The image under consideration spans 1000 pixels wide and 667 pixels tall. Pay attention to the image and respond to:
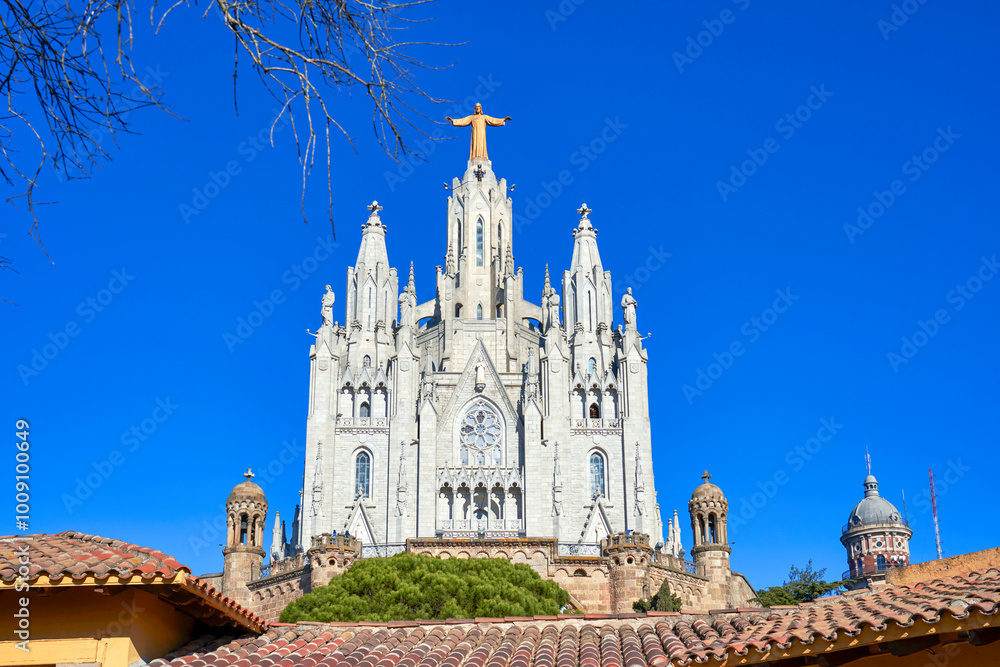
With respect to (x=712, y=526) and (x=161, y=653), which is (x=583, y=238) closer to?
(x=712, y=526)

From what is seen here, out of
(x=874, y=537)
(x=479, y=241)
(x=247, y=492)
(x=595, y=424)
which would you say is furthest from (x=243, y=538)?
(x=874, y=537)

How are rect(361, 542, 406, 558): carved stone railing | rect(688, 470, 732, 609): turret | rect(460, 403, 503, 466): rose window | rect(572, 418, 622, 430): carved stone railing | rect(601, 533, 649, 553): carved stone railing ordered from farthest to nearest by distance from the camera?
rect(572, 418, 622, 430): carved stone railing
rect(460, 403, 503, 466): rose window
rect(361, 542, 406, 558): carved stone railing
rect(688, 470, 732, 609): turret
rect(601, 533, 649, 553): carved stone railing

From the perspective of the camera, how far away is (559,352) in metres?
65.5

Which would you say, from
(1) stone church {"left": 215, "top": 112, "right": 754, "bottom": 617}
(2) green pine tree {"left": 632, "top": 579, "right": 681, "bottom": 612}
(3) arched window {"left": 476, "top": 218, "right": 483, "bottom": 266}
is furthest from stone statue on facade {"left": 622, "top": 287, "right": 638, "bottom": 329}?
(2) green pine tree {"left": 632, "top": 579, "right": 681, "bottom": 612}

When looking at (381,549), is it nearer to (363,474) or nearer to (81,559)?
(363,474)

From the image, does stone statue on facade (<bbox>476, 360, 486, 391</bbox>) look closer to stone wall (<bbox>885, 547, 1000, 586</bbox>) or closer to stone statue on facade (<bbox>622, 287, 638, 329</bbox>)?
stone statue on facade (<bbox>622, 287, 638, 329</bbox>)

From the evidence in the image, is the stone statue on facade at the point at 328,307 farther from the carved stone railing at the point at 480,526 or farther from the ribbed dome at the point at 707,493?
the ribbed dome at the point at 707,493

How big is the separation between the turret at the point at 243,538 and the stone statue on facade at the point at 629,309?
24964 millimetres

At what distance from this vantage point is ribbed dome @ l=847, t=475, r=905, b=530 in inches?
3927

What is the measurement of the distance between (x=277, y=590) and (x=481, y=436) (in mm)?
17815

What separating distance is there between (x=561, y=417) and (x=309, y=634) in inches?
1944

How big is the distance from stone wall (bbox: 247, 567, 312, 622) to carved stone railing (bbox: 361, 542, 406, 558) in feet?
15.3

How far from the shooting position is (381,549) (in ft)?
183

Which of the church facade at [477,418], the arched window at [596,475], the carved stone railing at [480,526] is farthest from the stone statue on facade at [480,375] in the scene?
the carved stone railing at [480,526]
